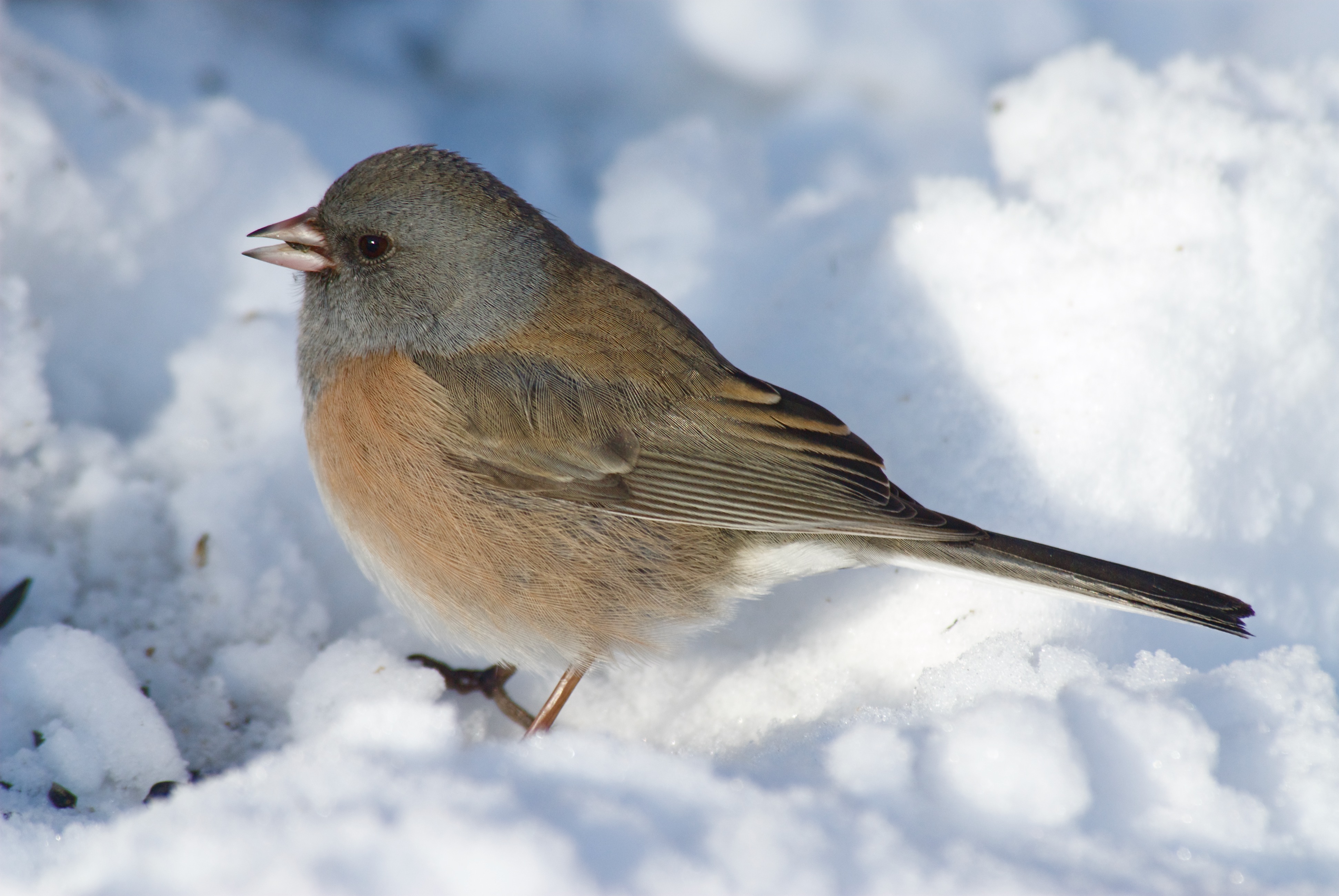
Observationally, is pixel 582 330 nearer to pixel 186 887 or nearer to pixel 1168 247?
pixel 186 887

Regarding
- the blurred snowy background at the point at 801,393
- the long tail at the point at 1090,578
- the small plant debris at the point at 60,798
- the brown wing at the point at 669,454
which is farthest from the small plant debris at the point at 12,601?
the long tail at the point at 1090,578

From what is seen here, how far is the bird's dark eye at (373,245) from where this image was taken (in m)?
2.37

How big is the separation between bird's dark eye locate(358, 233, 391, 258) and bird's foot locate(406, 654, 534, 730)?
1028 millimetres

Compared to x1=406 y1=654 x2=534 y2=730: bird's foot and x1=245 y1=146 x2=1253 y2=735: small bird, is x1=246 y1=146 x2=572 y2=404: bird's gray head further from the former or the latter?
x1=406 y1=654 x2=534 y2=730: bird's foot

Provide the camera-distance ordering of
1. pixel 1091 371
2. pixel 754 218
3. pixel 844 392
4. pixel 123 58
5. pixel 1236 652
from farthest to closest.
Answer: pixel 123 58, pixel 754 218, pixel 844 392, pixel 1091 371, pixel 1236 652

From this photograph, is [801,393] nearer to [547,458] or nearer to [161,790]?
[547,458]

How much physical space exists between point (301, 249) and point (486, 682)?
1.20 metres

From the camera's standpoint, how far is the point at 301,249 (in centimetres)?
242

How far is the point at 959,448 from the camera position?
2662mm

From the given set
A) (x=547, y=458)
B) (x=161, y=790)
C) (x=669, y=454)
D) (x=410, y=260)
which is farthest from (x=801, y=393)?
(x=161, y=790)

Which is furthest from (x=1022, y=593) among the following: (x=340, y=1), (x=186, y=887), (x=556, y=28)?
(x=340, y=1)

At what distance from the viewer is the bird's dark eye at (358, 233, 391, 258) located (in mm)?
2367

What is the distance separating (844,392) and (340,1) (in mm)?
3096

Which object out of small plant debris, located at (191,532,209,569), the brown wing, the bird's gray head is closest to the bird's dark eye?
the bird's gray head
